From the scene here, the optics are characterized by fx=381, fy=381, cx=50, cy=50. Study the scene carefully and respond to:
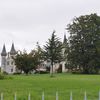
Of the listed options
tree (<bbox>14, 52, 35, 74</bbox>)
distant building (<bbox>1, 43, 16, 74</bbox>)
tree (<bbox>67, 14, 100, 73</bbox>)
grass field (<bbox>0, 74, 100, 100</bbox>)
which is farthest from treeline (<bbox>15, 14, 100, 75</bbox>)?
grass field (<bbox>0, 74, 100, 100</bbox>)

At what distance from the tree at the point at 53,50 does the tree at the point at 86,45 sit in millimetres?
5657

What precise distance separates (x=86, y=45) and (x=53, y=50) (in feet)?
33.7

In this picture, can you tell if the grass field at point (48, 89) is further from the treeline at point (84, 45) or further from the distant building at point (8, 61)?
the distant building at point (8, 61)

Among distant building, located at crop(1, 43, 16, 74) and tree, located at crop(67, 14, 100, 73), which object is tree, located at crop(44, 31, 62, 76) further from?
distant building, located at crop(1, 43, 16, 74)

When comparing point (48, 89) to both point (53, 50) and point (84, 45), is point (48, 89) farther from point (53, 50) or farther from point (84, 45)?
point (53, 50)

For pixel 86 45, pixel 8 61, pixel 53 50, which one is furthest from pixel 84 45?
pixel 8 61

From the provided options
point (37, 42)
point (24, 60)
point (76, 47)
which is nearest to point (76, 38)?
point (76, 47)

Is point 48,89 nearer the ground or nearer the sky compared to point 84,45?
nearer the ground

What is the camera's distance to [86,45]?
86.6 meters

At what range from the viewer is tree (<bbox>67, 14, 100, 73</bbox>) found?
282ft

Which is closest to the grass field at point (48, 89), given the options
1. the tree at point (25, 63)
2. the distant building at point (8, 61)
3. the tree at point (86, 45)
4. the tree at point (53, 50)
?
the tree at point (25, 63)

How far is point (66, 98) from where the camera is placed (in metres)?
15.9

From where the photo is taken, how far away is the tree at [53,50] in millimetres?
93250

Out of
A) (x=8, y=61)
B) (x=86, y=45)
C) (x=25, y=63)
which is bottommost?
(x=25, y=63)
